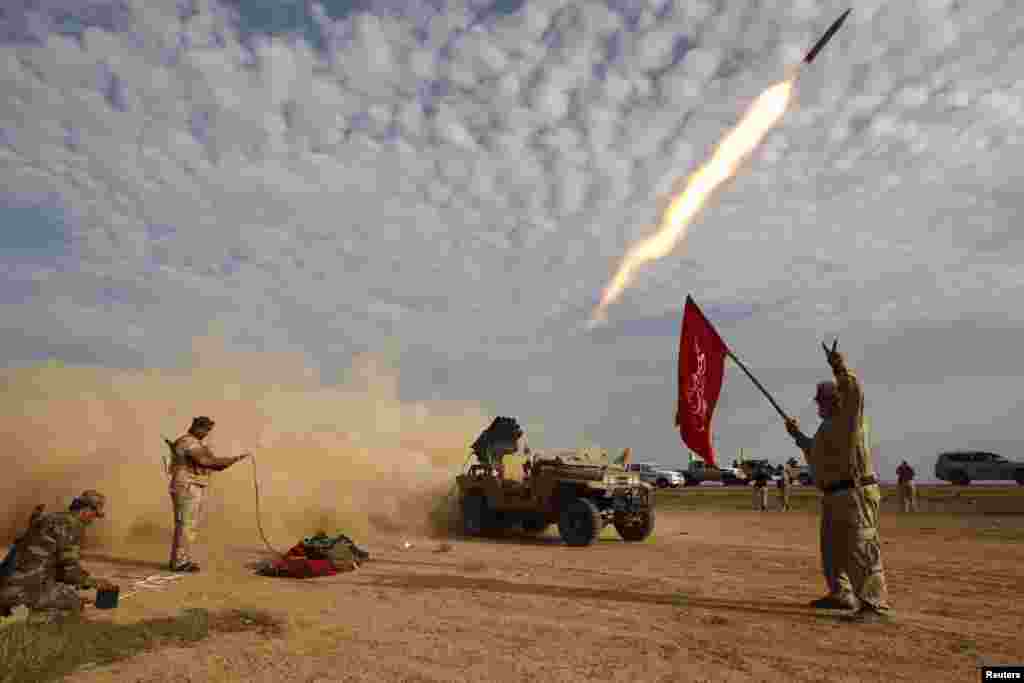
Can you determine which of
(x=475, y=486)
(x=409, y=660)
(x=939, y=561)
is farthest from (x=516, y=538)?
(x=409, y=660)

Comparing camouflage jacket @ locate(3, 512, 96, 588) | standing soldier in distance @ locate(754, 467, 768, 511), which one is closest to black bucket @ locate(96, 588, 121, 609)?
camouflage jacket @ locate(3, 512, 96, 588)

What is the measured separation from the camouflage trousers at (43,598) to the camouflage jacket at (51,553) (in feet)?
Result: 0.23

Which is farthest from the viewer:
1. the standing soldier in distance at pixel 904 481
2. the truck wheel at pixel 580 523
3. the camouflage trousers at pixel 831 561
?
the standing soldier in distance at pixel 904 481

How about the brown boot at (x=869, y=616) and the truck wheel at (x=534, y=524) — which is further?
the truck wheel at (x=534, y=524)

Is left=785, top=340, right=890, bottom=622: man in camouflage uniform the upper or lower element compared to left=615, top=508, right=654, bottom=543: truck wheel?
upper

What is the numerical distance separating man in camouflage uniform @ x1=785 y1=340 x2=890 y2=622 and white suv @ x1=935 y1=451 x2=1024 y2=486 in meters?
34.3

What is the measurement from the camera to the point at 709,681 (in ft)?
16.6

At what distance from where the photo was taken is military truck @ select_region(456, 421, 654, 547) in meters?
13.8

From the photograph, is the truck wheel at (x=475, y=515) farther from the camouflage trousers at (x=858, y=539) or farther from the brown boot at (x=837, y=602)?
the camouflage trousers at (x=858, y=539)

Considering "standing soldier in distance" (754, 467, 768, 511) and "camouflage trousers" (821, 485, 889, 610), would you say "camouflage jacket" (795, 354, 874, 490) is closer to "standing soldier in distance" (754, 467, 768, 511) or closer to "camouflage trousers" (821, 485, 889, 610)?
"camouflage trousers" (821, 485, 889, 610)

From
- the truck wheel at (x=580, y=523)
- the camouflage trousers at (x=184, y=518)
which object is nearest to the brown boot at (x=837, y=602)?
the truck wheel at (x=580, y=523)

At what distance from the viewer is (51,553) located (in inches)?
264

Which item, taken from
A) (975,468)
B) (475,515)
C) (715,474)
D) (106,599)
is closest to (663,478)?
(715,474)

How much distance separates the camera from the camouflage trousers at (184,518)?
9906 mm
